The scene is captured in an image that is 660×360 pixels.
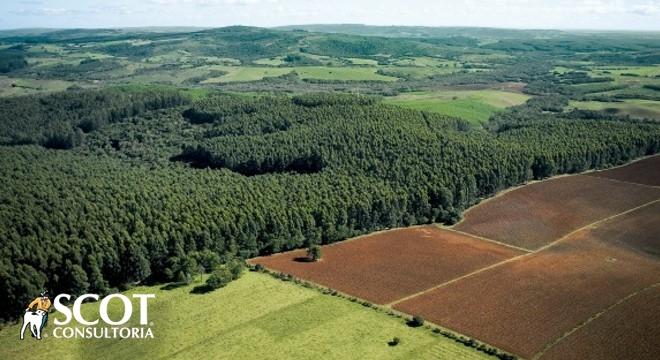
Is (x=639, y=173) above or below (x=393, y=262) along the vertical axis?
above

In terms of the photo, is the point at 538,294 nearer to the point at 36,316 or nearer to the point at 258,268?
the point at 258,268

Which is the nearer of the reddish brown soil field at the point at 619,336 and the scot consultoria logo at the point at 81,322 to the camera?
the reddish brown soil field at the point at 619,336

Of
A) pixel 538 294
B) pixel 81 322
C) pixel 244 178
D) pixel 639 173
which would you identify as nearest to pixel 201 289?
pixel 81 322

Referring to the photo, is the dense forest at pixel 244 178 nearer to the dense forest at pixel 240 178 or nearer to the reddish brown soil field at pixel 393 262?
the dense forest at pixel 240 178

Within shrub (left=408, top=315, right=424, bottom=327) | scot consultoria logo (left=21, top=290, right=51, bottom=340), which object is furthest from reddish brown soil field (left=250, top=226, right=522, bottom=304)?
scot consultoria logo (left=21, top=290, right=51, bottom=340)

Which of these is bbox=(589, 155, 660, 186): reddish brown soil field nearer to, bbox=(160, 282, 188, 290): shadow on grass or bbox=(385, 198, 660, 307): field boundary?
bbox=(385, 198, 660, 307): field boundary

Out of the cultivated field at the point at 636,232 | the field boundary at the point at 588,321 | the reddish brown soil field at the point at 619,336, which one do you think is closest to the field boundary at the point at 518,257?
the cultivated field at the point at 636,232

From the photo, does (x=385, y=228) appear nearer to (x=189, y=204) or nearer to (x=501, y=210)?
(x=501, y=210)
